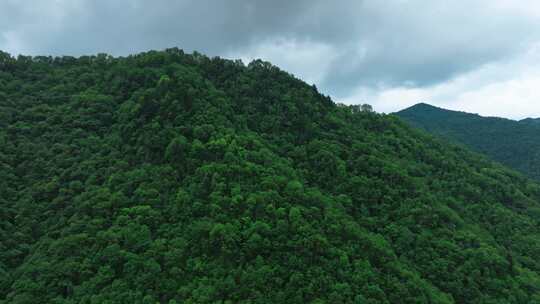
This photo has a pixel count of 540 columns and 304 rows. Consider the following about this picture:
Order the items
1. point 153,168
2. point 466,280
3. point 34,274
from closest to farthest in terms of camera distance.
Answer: point 34,274 < point 466,280 < point 153,168

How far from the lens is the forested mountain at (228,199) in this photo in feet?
154

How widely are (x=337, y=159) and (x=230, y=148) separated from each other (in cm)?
1721

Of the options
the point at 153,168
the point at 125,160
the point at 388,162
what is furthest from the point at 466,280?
the point at 125,160

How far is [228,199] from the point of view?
2103 inches

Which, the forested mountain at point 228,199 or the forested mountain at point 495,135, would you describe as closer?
the forested mountain at point 228,199

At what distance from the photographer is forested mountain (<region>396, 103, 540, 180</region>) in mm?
137375

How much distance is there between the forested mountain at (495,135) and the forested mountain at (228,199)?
5562 centimetres

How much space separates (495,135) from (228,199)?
136 m

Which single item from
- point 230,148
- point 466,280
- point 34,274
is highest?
point 230,148

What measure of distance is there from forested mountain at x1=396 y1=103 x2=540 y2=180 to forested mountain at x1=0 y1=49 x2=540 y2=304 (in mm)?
55623

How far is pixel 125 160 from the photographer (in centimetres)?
6184

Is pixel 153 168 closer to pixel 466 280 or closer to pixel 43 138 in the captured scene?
pixel 43 138

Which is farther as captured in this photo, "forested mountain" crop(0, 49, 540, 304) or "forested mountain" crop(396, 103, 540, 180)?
"forested mountain" crop(396, 103, 540, 180)

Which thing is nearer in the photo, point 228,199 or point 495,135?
point 228,199
